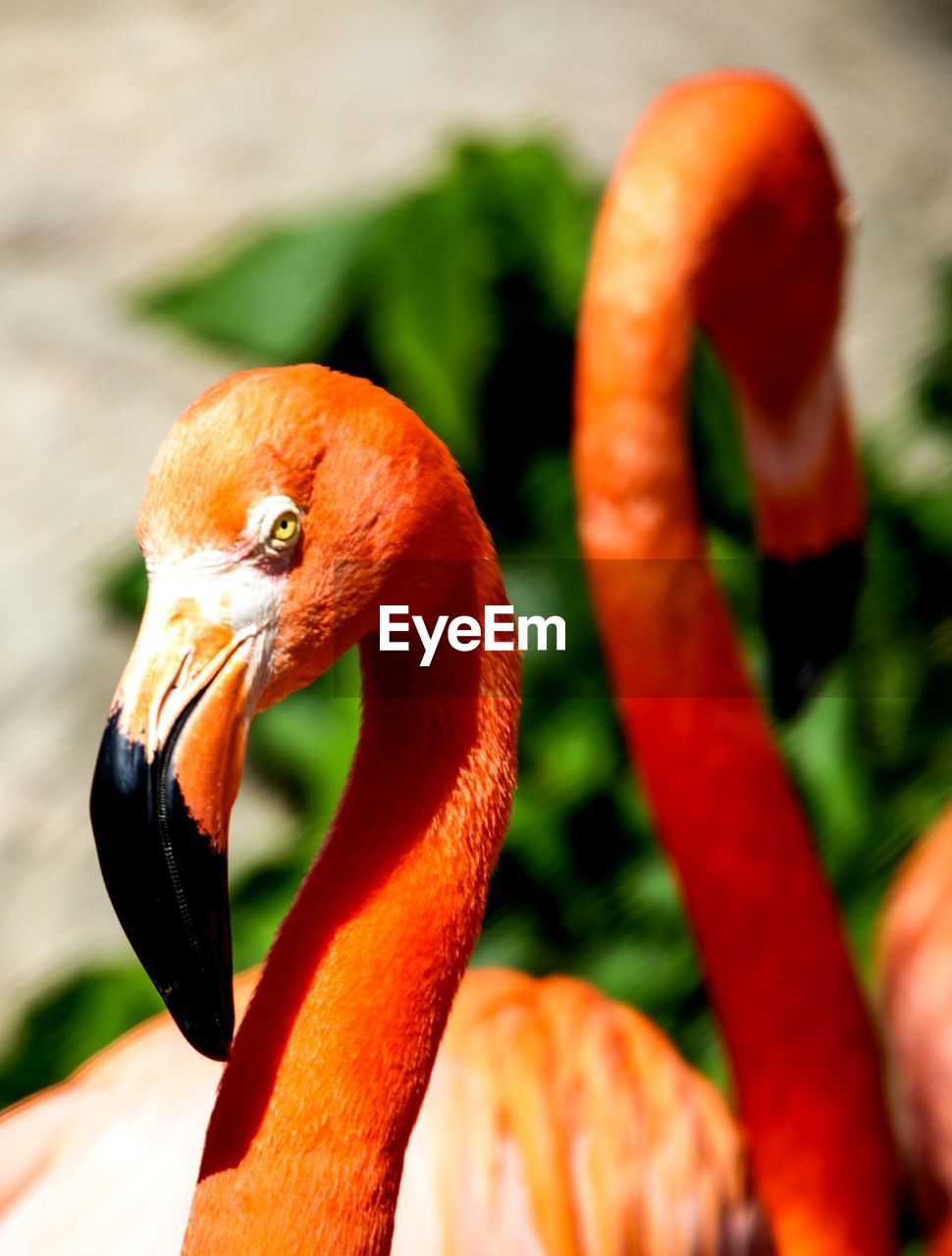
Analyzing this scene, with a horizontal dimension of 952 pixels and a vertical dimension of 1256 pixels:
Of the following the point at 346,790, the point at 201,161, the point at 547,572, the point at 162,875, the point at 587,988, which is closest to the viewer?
the point at 162,875

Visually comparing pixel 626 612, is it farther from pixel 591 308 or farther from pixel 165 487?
pixel 165 487

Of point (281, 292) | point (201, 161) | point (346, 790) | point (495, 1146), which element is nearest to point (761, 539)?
point (495, 1146)

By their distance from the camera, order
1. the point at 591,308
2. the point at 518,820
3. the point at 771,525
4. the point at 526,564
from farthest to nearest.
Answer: the point at 526,564 → the point at 518,820 → the point at 771,525 → the point at 591,308

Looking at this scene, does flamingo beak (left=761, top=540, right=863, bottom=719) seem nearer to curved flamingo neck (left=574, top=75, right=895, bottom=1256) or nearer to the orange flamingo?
curved flamingo neck (left=574, top=75, right=895, bottom=1256)

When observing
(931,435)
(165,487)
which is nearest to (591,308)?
(165,487)

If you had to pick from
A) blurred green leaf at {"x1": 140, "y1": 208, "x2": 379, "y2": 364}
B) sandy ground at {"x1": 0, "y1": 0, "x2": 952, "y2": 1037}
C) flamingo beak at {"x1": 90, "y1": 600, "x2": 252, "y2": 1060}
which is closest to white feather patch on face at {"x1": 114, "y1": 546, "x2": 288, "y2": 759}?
flamingo beak at {"x1": 90, "y1": 600, "x2": 252, "y2": 1060}

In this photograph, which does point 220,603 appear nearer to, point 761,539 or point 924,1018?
point 761,539

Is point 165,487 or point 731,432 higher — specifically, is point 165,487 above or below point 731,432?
above
